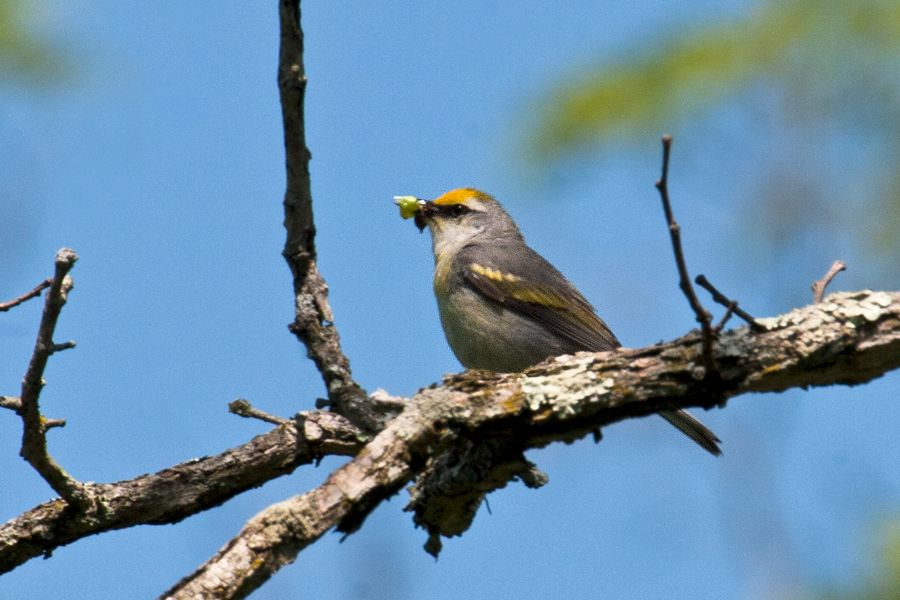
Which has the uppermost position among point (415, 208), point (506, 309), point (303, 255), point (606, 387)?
point (415, 208)

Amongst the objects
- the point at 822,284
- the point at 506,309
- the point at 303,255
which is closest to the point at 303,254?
the point at 303,255

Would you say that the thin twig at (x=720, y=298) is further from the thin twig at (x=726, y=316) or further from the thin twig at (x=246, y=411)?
the thin twig at (x=246, y=411)

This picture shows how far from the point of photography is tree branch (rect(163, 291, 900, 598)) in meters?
4.04

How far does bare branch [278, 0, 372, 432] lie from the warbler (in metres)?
2.12

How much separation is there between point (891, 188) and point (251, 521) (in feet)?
29.9

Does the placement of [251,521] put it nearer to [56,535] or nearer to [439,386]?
[439,386]

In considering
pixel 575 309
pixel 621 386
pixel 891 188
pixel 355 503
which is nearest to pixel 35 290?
pixel 355 503

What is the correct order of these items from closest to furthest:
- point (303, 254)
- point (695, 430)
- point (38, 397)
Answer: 1. point (38, 397)
2. point (303, 254)
3. point (695, 430)

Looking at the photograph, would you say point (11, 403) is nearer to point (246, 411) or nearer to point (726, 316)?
point (246, 411)

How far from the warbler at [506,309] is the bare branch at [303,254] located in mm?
2117

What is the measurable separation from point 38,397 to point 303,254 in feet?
4.06

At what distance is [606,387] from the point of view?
13.6 ft

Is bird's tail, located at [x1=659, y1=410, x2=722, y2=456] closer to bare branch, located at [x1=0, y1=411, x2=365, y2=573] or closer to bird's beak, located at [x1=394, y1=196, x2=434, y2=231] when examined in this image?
bare branch, located at [x1=0, y1=411, x2=365, y2=573]

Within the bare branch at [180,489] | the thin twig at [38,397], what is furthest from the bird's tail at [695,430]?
the thin twig at [38,397]
